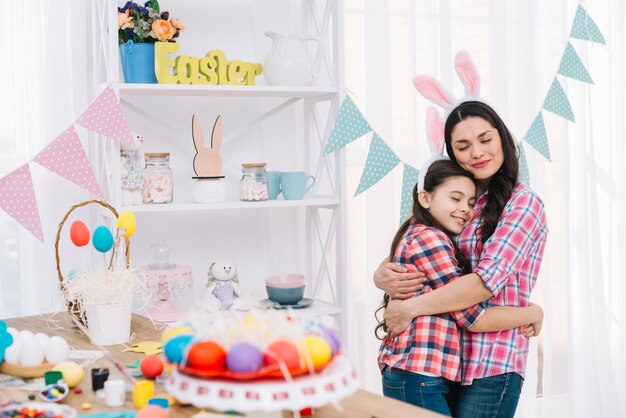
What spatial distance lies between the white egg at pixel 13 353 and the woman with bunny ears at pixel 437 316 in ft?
3.05

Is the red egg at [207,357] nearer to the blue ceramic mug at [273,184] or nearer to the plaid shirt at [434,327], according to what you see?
the plaid shirt at [434,327]

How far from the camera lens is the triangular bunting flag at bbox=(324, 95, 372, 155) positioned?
2.59m

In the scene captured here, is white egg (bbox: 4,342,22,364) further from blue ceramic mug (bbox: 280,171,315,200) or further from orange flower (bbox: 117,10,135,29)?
blue ceramic mug (bbox: 280,171,315,200)

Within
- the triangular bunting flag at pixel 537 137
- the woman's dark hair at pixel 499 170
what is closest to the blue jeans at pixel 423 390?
the woman's dark hair at pixel 499 170

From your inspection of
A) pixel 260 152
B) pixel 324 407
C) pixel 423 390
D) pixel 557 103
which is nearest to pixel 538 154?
pixel 557 103

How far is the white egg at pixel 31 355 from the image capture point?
4.84 ft

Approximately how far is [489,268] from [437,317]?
19 centimetres

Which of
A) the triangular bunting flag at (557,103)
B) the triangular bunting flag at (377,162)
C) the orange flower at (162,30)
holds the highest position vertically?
the orange flower at (162,30)

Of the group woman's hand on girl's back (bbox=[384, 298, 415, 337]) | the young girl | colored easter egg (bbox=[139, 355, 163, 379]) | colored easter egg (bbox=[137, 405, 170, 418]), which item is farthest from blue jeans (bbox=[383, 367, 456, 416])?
colored easter egg (bbox=[137, 405, 170, 418])

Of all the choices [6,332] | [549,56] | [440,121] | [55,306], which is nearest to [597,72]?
[549,56]

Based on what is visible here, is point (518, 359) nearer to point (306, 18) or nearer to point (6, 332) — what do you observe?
point (6, 332)

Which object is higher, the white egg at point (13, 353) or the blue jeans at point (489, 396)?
the white egg at point (13, 353)

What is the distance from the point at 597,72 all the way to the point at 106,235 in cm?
250

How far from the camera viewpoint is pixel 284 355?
3.41 ft
